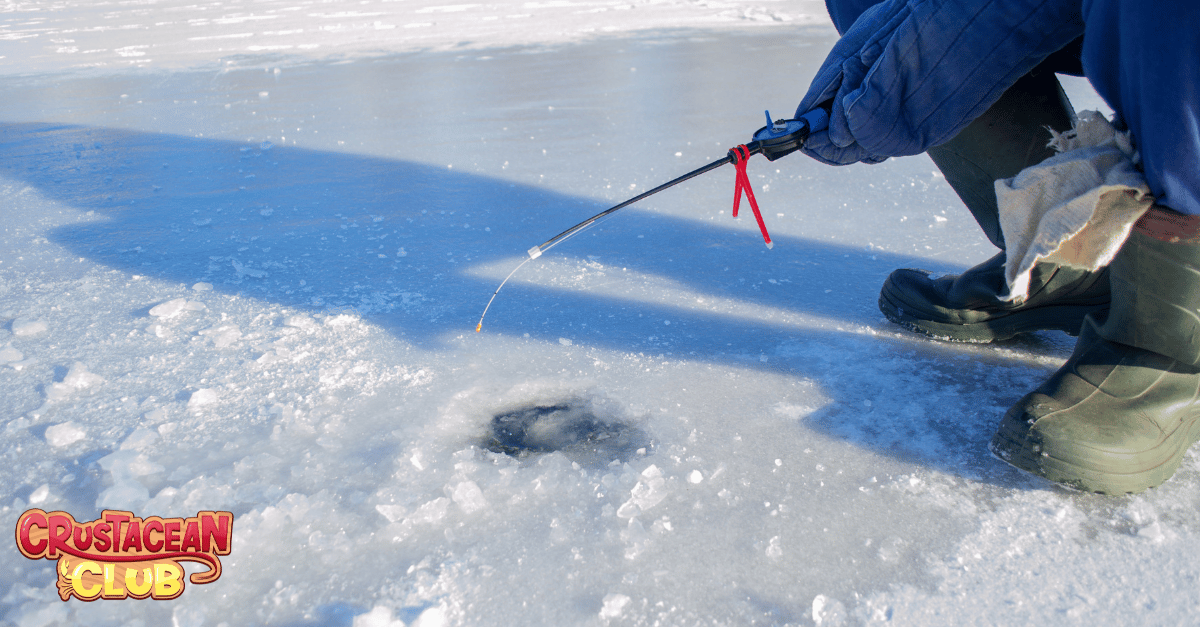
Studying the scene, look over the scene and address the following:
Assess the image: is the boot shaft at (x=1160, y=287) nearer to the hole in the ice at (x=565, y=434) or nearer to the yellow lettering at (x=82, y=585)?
the hole in the ice at (x=565, y=434)

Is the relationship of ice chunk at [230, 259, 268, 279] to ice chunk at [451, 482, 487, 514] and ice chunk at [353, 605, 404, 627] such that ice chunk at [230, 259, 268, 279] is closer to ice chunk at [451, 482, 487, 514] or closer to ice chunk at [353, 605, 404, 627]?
ice chunk at [451, 482, 487, 514]

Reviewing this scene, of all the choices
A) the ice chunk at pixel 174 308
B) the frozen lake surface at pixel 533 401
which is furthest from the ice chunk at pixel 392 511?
the ice chunk at pixel 174 308

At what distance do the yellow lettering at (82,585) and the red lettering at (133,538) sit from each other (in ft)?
0.11

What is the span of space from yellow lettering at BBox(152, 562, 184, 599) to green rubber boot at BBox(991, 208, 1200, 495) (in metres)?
1.04

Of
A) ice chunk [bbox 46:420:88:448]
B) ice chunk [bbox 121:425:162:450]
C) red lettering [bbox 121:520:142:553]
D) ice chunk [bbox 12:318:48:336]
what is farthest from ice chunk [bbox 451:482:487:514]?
ice chunk [bbox 12:318:48:336]

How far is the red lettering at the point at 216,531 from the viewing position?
0.93m

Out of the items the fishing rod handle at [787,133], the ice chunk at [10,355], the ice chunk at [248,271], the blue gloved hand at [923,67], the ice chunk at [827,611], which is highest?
the blue gloved hand at [923,67]

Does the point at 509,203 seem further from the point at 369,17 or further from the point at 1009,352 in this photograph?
the point at 369,17

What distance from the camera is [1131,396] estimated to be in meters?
1.03

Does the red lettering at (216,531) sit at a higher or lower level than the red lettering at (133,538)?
higher

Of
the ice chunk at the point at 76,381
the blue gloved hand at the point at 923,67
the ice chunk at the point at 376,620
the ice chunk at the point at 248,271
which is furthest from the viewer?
the ice chunk at the point at 248,271

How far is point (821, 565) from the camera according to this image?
0.88 metres

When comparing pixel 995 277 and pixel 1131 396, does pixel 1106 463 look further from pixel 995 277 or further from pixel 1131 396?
pixel 995 277

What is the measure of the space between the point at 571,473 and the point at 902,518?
1.37ft
